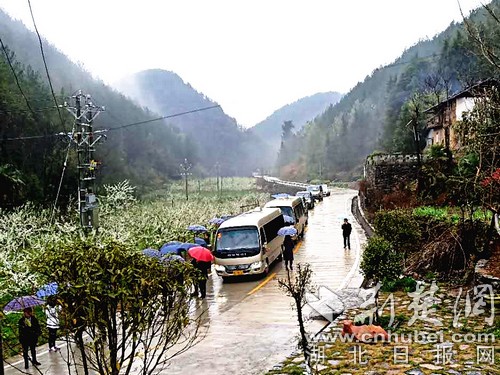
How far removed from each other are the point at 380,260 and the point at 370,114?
118m

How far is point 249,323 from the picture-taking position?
510 inches

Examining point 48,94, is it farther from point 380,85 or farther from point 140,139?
point 380,85

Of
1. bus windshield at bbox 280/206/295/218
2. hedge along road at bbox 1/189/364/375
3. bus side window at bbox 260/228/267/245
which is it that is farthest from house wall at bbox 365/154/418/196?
bus side window at bbox 260/228/267/245

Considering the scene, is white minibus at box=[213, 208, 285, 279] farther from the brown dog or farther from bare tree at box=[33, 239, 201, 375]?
bare tree at box=[33, 239, 201, 375]

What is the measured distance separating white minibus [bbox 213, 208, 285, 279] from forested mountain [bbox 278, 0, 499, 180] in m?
54.7

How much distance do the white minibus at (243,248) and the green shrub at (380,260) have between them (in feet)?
22.0

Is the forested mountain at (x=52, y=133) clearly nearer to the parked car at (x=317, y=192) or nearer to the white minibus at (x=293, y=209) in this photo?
the white minibus at (x=293, y=209)

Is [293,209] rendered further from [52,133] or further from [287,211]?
[52,133]

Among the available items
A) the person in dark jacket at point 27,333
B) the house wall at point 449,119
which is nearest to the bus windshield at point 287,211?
the house wall at point 449,119

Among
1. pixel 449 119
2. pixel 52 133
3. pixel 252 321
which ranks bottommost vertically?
pixel 252 321

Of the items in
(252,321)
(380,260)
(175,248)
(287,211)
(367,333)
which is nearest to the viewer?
(367,333)

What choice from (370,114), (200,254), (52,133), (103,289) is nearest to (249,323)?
(200,254)

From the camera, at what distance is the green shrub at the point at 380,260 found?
486 inches

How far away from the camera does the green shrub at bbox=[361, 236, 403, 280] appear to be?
486 inches
